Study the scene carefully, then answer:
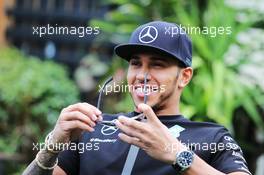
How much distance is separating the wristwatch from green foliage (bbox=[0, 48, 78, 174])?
12.8ft

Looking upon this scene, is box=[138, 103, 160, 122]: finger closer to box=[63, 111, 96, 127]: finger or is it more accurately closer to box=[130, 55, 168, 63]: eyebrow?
box=[63, 111, 96, 127]: finger

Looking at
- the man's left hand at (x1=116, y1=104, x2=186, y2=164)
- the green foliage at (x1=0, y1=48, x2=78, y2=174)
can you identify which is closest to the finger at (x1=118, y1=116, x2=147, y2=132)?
the man's left hand at (x1=116, y1=104, x2=186, y2=164)

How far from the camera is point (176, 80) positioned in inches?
105

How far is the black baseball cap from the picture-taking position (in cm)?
260

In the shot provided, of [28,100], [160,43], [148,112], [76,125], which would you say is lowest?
[28,100]

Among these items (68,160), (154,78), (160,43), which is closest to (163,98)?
(154,78)

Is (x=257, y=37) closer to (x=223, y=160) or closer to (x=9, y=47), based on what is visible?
(x=9, y=47)

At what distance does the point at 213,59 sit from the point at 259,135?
866mm

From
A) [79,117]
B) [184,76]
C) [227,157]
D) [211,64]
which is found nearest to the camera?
[79,117]

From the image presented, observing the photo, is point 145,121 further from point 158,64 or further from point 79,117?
point 158,64

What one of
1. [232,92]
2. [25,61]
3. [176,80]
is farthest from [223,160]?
[25,61]

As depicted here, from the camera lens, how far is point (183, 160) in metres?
2.29

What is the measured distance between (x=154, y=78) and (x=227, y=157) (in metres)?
0.40

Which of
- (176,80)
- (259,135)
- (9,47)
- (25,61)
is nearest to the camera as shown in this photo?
(176,80)
